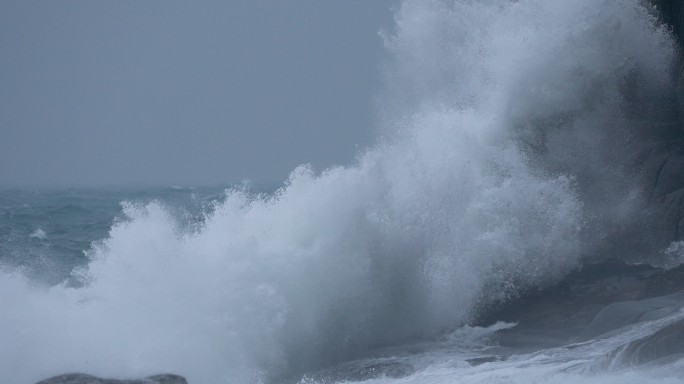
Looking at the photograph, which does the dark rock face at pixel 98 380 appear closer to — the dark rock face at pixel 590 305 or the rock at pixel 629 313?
the dark rock face at pixel 590 305

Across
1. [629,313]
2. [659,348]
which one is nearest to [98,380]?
[659,348]

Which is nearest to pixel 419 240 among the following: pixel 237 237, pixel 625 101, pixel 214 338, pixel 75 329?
pixel 237 237

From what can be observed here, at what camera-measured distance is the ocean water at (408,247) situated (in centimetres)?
780

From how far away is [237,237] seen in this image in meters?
9.60

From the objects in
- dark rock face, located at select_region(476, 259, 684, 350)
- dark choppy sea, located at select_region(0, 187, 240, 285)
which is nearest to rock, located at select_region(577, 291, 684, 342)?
dark rock face, located at select_region(476, 259, 684, 350)

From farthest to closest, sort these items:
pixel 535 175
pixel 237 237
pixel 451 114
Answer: pixel 451 114 → pixel 535 175 → pixel 237 237

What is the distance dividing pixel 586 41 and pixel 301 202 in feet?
18.0

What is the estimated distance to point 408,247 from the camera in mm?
9844

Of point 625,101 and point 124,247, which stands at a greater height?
point 625,101

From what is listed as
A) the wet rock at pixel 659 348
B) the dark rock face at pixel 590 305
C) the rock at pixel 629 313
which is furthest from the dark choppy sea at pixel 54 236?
the wet rock at pixel 659 348

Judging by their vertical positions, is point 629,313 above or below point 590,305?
below

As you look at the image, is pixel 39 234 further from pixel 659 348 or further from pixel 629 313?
pixel 659 348

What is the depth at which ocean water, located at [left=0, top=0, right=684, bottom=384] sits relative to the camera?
780cm

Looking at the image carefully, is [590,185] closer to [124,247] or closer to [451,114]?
[451,114]
